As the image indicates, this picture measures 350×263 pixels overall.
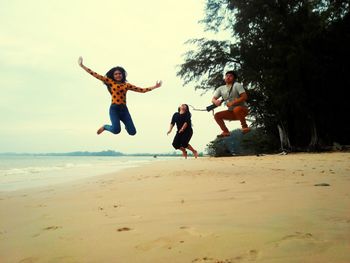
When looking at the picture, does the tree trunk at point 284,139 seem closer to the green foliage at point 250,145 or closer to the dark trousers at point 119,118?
the green foliage at point 250,145

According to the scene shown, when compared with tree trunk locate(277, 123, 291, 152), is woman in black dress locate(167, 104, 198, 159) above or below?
below

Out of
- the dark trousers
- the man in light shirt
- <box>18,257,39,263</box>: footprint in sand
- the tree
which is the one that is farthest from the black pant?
the tree

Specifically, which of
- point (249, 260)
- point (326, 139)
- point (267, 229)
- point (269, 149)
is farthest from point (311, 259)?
point (269, 149)

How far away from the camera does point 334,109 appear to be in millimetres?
24625

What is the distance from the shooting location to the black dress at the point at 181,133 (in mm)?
6551

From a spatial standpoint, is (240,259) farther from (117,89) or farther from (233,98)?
(233,98)

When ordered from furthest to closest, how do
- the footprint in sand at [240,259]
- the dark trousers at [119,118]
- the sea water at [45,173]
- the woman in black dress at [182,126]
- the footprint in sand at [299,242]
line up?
1. the sea water at [45,173]
2. the woman in black dress at [182,126]
3. the dark trousers at [119,118]
4. the footprint in sand at [299,242]
5. the footprint in sand at [240,259]

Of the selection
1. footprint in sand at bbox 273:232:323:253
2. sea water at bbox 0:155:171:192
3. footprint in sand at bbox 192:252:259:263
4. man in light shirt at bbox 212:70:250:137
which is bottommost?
footprint in sand at bbox 192:252:259:263

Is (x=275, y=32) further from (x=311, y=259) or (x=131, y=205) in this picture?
(x=311, y=259)

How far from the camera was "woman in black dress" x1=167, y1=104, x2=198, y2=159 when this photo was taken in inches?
252

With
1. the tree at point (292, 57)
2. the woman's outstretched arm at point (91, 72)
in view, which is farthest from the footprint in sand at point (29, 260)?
the tree at point (292, 57)

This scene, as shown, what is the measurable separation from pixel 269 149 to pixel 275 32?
1242cm

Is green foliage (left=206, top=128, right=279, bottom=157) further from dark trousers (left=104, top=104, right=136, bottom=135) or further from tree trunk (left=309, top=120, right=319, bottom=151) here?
dark trousers (left=104, top=104, right=136, bottom=135)

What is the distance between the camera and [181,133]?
266 inches
